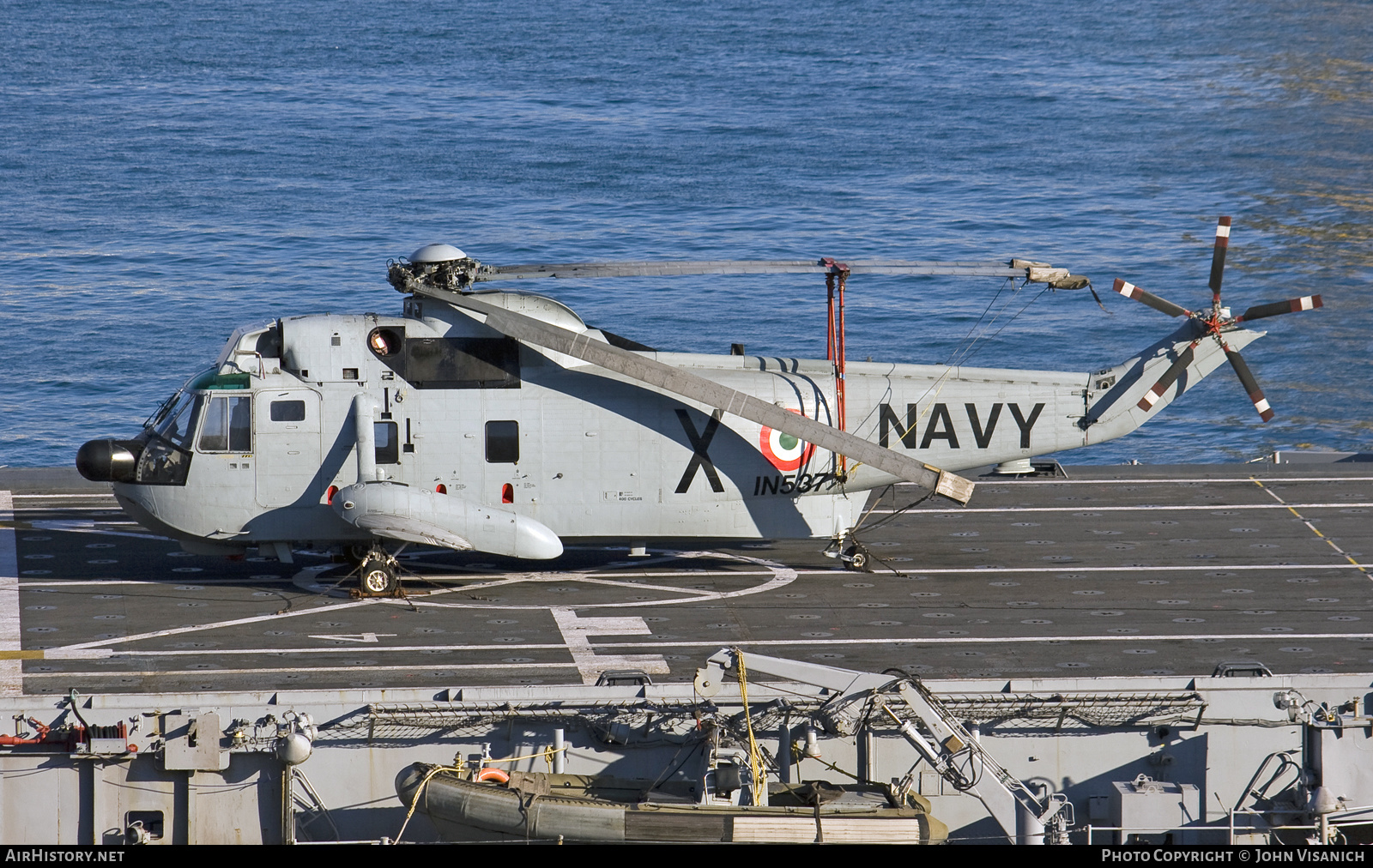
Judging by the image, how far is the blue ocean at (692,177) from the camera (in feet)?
207

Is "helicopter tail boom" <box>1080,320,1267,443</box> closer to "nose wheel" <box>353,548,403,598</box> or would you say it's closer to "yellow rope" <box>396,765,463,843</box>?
"nose wheel" <box>353,548,403,598</box>

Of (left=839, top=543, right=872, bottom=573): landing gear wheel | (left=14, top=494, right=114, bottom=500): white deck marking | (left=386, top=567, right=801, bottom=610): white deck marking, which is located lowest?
(left=386, top=567, right=801, bottom=610): white deck marking

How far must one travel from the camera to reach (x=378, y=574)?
26172mm

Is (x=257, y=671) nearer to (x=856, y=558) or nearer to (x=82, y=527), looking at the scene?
(x=82, y=527)

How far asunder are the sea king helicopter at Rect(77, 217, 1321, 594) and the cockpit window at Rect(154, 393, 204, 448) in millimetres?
39

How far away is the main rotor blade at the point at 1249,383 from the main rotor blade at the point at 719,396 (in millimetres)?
5093

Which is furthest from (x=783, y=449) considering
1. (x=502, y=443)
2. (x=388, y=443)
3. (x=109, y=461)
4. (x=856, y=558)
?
(x=109, y=461)

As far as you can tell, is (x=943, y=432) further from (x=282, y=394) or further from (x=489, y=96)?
(x=489, y=96)

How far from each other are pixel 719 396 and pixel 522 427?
12.8ft

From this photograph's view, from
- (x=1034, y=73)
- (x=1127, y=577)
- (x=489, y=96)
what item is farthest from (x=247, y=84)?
(x=1127, y=577)

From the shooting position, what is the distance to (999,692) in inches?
779

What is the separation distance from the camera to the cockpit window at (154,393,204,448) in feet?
85.3

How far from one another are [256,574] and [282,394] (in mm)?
4207

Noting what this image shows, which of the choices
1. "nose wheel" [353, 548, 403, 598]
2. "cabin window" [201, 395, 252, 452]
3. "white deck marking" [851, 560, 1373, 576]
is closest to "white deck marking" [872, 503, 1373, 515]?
"white deck marking" [851, 560, 1373, 576]
